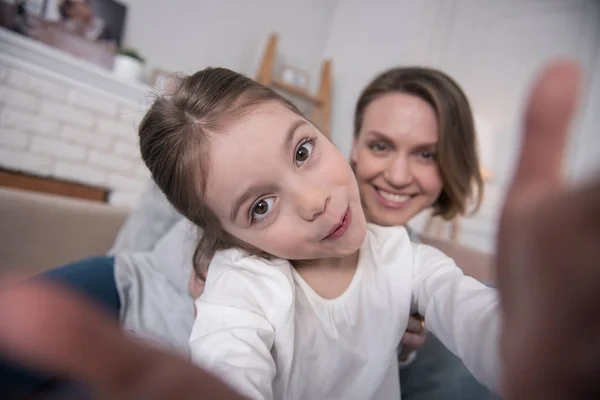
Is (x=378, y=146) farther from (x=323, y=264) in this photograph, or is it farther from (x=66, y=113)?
(x=66, y=113)

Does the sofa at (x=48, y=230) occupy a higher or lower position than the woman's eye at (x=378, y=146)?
lower

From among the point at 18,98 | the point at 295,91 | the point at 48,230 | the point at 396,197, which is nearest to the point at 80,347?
the point at 396,197

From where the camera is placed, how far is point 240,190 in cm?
55

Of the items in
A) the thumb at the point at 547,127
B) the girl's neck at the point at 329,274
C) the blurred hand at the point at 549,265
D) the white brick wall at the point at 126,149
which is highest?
the thumb at the point at 547,127

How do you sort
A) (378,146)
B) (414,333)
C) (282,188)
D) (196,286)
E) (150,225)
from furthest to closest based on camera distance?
1. (150,225)
2. (378,146)
3. (196,286)
4. (414,333)
5. (282,188)

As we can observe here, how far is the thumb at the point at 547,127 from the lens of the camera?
18 centimetres

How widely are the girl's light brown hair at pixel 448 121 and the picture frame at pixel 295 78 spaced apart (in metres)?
1.89

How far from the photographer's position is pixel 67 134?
205cm

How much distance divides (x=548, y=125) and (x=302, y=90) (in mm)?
2720

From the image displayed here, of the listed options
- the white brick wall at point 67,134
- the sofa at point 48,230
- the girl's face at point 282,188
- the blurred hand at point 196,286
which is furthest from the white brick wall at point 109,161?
the girl's face at point 282,188

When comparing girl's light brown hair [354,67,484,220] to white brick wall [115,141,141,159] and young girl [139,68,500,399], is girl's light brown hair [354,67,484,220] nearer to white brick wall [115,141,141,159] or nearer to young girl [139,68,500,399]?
young girl [139,68,500,399]

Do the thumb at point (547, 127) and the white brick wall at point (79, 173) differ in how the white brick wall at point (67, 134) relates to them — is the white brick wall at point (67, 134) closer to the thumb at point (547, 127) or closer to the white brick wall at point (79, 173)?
the white brick wall at point (79, 173)

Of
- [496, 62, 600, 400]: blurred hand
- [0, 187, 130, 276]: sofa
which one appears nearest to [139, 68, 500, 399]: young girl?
[496, 62, 600, 400]: blurred hand

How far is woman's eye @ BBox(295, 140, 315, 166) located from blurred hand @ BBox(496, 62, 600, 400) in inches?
16.3
